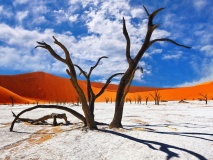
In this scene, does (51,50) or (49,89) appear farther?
(49,89)

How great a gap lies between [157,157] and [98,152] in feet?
3.28

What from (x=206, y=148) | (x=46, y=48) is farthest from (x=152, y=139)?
(x=46, y=48)

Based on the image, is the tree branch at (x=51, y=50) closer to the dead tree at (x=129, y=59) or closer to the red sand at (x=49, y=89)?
the dead tree at (x=129, y=59)

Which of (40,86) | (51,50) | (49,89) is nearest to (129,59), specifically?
(51,50)

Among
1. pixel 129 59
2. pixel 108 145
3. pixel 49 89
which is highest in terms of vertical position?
pixel 49 89

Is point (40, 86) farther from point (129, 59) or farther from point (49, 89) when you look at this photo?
point (129, 59)

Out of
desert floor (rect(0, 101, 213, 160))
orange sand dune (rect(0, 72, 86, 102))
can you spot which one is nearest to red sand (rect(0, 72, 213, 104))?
orange sand dune (rect(0, 72, 86, 102))

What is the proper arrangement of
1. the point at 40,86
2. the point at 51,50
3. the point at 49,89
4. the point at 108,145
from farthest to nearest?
the point at 49,89, the point at 40,86, the point at 51,50, the point at 108,145

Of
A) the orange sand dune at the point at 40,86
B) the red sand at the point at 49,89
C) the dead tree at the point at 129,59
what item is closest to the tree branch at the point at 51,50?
the dead tree at the point at 129,59

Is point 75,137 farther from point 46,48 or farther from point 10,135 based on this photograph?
point 46,48

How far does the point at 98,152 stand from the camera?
4.74 m

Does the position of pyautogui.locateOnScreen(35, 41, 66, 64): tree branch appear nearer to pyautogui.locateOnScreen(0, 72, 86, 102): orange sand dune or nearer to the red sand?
the red sand

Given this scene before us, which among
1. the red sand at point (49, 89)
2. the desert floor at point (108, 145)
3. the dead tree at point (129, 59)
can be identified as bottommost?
the desert floor at point (108, 145)

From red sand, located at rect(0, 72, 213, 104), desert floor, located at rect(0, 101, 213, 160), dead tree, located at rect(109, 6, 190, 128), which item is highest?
red sand, located at rect(0, 72, 213, 104)
